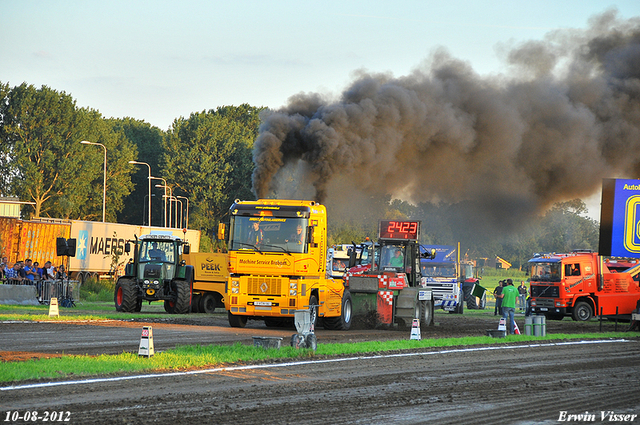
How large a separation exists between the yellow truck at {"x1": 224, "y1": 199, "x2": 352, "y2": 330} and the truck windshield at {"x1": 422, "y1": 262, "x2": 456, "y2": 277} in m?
17.1

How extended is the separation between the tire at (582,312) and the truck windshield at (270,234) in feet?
51.8

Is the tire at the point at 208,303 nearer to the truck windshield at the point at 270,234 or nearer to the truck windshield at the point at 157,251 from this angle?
the truck windshield at the point at 157,251

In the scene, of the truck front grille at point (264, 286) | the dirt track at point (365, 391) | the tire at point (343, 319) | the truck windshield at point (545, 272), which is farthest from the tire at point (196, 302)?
the truck windshield at point (545, 272)

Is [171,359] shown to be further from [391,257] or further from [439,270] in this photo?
[439,270]

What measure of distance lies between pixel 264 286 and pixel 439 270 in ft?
59.9

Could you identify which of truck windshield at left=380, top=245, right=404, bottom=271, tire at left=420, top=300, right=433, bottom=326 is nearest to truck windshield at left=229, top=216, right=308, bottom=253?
truck windshield at left=380, top=245, right=404, bottom=271

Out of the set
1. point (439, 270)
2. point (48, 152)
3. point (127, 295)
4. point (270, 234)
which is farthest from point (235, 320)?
point (48, 152)

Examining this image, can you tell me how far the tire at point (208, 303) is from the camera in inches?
1093

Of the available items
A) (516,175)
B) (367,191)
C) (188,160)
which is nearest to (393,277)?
(367,191)

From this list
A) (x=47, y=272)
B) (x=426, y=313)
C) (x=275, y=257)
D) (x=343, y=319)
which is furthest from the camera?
(x=47, y=272)

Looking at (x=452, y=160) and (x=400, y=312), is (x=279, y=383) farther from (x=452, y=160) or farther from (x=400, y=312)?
(x=452, y=160)

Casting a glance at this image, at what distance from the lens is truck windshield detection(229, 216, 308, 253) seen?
1962 centimetres

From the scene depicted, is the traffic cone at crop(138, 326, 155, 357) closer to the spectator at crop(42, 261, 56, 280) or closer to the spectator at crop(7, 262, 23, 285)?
the spectator at crop(7, 262, 23, 285)

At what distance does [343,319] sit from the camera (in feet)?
71.1
